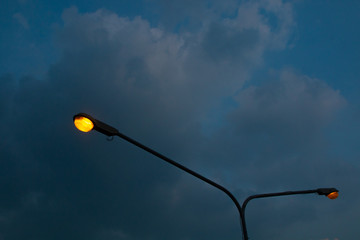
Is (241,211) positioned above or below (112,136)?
below

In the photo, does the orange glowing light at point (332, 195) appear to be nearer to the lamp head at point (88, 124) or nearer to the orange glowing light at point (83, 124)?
the lamp head at point (88, 124)

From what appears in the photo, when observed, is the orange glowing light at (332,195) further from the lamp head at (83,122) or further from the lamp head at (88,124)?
the lamp head at (83,122)

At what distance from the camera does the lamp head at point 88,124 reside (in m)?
4.64

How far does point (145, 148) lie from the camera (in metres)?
5.29

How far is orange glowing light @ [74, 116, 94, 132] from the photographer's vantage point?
4660 millimetres

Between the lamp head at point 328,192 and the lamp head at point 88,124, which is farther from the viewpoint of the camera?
the lamp head at point 328,192

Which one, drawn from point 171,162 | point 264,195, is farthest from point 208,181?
point 264,195

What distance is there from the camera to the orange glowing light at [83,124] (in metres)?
4.66

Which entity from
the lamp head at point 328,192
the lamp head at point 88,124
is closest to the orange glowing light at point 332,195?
the lamp head at point 328,192

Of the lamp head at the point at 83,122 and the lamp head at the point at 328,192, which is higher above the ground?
the lamp head at the point at 328,192

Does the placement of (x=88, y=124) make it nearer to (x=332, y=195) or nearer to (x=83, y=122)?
(x=83, y=122)

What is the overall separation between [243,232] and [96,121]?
15.7 ft

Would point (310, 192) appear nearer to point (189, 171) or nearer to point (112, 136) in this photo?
point (189, 171)

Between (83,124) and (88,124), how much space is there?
91 mm
